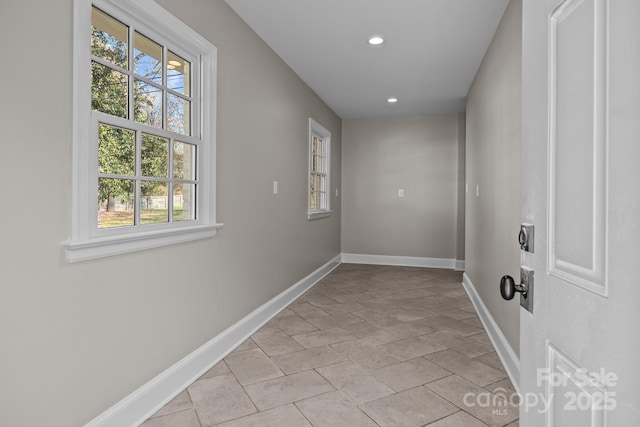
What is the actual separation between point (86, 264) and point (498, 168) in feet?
9.18

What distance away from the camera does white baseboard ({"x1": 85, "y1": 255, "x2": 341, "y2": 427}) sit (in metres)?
1.66

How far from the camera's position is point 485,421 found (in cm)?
178

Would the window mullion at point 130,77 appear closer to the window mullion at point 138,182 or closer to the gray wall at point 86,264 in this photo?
the window mullion at point 138,182

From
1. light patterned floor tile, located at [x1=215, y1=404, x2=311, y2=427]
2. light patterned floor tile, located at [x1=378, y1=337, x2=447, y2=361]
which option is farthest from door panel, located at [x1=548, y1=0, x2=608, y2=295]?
light patterned floor tile, located at [x1=378, y1=337, x2=447, y2=361]

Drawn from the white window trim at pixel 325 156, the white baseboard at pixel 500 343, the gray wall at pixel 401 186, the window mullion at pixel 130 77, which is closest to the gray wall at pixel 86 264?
the window mullion at pixel 130 77

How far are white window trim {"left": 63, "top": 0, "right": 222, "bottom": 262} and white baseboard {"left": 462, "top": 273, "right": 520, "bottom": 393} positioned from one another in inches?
82.3

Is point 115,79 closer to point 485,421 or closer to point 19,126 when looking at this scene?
point 19,126

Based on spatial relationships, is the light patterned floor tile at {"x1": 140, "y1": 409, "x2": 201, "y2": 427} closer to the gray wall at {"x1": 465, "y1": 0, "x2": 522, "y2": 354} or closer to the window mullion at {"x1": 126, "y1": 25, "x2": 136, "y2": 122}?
the window mullion at {"x1": 126, "y1": 25, "x2": 136, "y2": 122}

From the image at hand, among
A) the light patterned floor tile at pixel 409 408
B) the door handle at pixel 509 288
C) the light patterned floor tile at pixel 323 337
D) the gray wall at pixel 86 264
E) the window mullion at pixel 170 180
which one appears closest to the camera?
the door handle at pixel 509 288

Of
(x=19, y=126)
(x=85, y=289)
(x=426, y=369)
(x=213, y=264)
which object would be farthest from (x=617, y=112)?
(x=213, y=264)

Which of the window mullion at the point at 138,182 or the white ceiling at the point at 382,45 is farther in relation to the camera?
the white ceiling at the point at 382,45

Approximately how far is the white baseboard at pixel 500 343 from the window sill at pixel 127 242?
209 centimetres

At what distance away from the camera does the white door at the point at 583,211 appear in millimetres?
539

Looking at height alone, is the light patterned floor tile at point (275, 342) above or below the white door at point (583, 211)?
below
